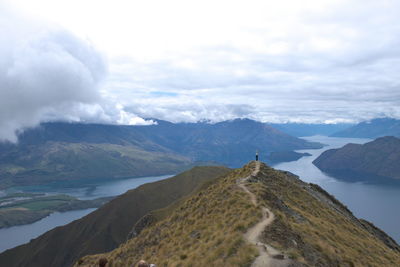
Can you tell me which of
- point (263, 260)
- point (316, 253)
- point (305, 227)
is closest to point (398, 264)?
point (305, 227)

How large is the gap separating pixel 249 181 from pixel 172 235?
52.4ft

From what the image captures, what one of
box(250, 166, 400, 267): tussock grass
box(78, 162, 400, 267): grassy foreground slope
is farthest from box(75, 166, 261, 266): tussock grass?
box(250, 166, 400, 267): tussock grass

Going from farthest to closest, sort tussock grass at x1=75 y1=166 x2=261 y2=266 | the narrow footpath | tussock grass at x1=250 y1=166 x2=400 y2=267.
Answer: tussock grass at x1=250 y1=166 x2=400 y2=267 → tussock grass at x1=75 y1=166 x2=261 y2=266 → the narrow footpath

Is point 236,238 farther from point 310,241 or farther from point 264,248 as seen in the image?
point 310,241

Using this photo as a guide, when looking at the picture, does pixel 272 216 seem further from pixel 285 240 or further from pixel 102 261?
pixel 102 261

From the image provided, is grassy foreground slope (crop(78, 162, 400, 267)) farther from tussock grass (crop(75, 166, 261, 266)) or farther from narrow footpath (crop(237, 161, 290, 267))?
narrow footpath (crop(237, 161, 290, 267))

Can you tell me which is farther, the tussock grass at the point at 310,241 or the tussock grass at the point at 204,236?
the tussock grass at the point at 310,241

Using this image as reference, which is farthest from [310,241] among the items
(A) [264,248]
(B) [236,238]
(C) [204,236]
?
(C) [204,236]

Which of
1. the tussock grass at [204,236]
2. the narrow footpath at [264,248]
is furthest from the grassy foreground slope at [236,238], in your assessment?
the narrow footpath at [264,248]

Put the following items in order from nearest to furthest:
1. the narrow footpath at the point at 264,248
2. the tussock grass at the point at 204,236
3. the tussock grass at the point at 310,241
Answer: the narrow footpath at the point at 264,248
the tussock grass at the point at 204,236
the tussock grass at the point at 310,241

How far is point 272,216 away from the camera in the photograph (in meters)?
29.8

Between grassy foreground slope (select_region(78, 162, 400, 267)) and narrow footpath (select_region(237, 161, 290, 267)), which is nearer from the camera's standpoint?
narrow footpath (select_region(237, 161, 290, 267))

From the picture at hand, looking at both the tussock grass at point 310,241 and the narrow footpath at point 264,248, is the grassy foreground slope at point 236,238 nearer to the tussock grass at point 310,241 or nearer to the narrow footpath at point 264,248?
the tussock grass at point 310,241

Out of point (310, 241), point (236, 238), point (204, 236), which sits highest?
point (236, 238)
